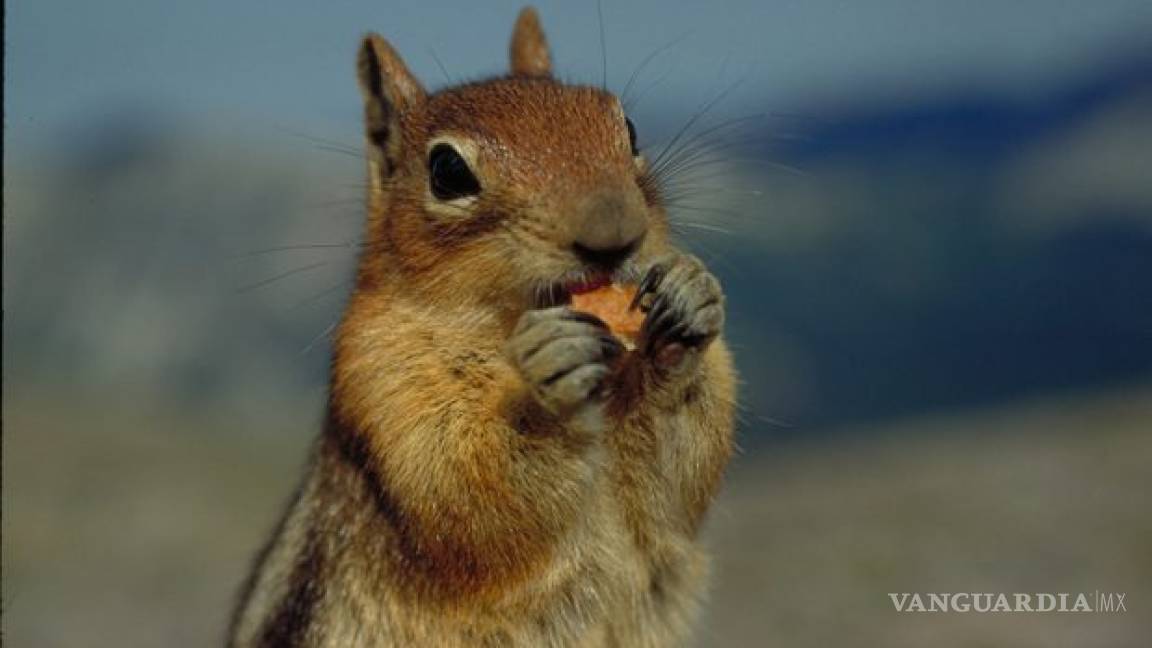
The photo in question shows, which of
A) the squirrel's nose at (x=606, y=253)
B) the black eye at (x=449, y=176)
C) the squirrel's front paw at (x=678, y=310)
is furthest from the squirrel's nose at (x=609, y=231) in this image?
the black eye at (x=449, y=176)

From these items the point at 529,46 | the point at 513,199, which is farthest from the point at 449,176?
the point at 529,46

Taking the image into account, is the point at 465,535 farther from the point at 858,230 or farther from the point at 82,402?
the point at 858,230

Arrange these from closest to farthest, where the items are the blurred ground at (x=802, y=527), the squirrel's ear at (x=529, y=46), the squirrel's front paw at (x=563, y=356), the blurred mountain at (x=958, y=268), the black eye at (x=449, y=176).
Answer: the squirrel's front paw at (x=563, y=356) < the black eye at (x=449, y=176) < the squirrel's ear at (x=529, y=46) < the blurred ground at (x=802, y=527) < the blurred mountain at (x=958, y=268)

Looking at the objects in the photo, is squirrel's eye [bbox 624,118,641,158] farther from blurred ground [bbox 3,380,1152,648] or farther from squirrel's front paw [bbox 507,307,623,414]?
blurred ground [bbox 3,380,1152,648]

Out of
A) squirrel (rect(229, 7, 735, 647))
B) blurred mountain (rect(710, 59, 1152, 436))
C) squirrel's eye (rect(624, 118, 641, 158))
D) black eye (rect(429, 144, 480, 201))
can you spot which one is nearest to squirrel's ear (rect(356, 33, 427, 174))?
squirrel (rect(229, 7, 735, 647))

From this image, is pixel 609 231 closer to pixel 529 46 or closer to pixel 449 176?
pixel 449 176

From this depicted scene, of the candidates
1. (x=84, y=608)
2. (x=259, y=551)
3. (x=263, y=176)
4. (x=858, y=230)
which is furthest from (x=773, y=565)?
(x=263, y=176)

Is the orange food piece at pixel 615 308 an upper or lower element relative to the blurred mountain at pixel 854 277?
upper

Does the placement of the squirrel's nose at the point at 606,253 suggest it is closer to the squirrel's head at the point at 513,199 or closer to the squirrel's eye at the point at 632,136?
the squirrel's head at the point at 513,199
